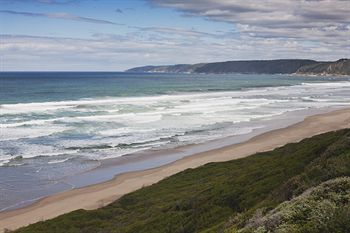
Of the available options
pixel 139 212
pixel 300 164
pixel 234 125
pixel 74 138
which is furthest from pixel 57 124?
pixel 300 164

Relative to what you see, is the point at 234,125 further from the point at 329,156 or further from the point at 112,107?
the point at 329,156

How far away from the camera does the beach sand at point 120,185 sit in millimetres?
18797

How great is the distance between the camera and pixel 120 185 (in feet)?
74.5

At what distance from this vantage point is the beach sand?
1880 cm

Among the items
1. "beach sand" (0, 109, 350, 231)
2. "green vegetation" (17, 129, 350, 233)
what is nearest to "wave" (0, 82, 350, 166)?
"beach sand" (0, 109, 350, 231)

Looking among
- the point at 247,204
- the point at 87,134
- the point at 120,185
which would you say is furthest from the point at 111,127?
the point at 247,204

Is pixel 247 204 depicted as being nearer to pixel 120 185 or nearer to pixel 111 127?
pixel 120 185

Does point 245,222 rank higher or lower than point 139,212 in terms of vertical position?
higher

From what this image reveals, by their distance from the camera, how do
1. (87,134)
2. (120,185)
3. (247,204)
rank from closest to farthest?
(247,204) → (120,185) → (87,134)

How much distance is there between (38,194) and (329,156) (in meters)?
13.0

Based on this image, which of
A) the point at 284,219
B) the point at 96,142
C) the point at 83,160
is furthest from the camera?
the point at 96,142

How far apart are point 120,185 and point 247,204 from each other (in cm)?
1042

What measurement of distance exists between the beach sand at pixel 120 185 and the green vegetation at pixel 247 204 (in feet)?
7.03

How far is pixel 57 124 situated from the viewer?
1681 inches
